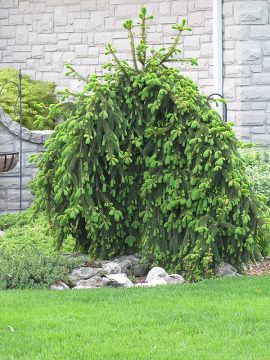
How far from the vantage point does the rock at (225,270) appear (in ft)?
28.1

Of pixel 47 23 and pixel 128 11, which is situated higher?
pixel 128 11

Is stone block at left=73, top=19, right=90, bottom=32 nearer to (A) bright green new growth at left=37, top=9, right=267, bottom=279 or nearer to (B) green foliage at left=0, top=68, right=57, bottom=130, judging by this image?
(B) green foliage at left=0, top=68, right=57, bottom=130

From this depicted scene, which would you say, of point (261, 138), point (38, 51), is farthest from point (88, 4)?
point (261, 138)

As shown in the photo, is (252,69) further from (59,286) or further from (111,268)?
(59,286)

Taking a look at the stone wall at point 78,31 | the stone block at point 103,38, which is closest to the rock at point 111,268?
the stone wall at point 78,31

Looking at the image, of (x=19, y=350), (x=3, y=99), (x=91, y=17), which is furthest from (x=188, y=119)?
(x=91, y=17)

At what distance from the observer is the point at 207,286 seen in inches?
304

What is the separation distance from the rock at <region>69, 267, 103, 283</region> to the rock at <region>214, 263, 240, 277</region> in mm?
1023

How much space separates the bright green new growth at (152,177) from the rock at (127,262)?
0.12 metres

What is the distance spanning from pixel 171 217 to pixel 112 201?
0.69 meters

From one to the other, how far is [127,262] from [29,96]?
26.6ft

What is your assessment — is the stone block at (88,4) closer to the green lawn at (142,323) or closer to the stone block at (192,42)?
the stone block at (192,42)

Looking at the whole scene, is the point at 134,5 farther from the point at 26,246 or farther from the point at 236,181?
the point at 236,181

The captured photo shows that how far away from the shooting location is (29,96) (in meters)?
16.7
